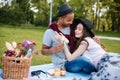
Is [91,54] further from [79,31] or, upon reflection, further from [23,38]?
[23,38]

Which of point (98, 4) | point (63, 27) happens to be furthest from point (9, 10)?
point (63, 27)

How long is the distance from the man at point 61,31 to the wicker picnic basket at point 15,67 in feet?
2.14

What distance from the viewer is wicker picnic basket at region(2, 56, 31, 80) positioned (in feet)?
11.1

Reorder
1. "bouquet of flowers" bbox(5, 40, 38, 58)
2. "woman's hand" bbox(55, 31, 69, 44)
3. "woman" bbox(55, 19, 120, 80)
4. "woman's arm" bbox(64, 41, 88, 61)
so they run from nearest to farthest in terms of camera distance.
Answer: "bouquet of flowers" bbox(5, 40, 38, 58) < "woman" bbox(55, 19, 120, 80) < "woman's hand" bbox(55, 31, 69, 44) < "woman's arm" bbox(64, 41, 88, 61)

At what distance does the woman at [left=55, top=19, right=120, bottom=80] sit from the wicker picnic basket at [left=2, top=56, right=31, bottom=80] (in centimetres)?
71

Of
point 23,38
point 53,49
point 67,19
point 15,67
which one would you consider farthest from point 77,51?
point 23,38

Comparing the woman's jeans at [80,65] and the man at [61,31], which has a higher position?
the man at [61,31]

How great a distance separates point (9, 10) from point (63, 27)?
2095 centimetres

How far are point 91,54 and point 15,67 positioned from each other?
Answer: 124 centimetres

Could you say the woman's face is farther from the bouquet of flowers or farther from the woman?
the bouquet of flowers

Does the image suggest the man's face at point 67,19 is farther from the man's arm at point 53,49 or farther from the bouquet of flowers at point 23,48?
the bouquet of flowers at point 23,48

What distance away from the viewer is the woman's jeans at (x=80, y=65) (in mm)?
4053

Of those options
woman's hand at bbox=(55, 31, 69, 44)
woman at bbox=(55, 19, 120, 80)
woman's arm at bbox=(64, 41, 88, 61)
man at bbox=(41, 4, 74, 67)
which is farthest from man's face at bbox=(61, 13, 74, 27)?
woman's arm at bbox=(64, 41, 88, 61)

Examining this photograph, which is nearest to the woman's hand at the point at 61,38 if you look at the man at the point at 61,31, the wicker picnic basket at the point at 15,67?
the man at the point at 61,31
